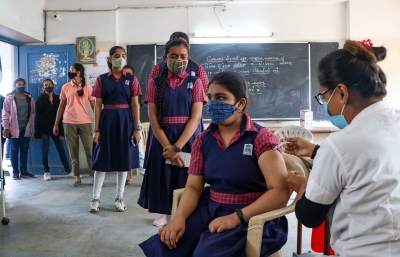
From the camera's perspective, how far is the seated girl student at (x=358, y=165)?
91 centimetres

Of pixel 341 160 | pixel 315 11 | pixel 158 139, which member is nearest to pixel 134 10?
pixel 315 11

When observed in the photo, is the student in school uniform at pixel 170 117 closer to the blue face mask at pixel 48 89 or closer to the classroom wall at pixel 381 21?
the blue face mask at pixel 48 89

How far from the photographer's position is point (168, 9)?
214 inches

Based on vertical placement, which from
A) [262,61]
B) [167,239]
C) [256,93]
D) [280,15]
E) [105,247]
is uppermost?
[280,15]

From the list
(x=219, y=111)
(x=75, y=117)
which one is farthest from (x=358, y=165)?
(x=75, y=117)

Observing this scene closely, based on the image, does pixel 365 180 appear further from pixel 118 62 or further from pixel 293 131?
pixel 293 131

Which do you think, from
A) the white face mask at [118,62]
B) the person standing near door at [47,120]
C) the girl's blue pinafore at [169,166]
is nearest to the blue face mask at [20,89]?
the person standing near door at [47,120]

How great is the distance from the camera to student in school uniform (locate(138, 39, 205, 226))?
7.58 feet

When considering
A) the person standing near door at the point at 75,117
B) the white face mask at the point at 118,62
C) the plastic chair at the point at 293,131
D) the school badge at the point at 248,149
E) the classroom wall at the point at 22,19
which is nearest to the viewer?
the school badge at the point at 248,149

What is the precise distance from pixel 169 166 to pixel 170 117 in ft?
1.06

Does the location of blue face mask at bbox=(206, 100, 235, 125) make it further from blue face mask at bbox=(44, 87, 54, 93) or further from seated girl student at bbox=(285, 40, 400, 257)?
blue face mask at bbox=(44, 87, 54, 93)

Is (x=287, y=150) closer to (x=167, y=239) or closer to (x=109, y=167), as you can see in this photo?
(x=167, y=239)

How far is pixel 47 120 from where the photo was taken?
5250 mm

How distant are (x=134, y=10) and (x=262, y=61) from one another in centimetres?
212
